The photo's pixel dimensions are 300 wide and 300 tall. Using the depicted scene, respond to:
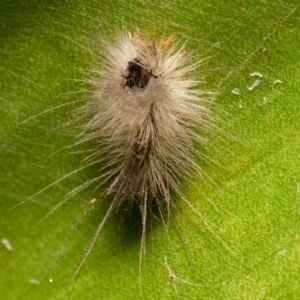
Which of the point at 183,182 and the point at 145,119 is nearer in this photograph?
the point at 145,119

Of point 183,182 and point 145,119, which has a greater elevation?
point 145,119

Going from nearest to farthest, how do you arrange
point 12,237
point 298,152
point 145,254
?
point 298,152
point 145,254
point 12,237

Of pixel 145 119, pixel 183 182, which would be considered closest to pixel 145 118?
pixel 145 119

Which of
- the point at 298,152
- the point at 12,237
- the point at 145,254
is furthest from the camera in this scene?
the point at 12,237

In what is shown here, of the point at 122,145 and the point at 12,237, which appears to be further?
the point at 12,237

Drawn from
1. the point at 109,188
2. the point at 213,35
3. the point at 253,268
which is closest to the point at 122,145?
the point at 109,188

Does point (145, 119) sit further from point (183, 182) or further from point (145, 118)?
point (183, 182)

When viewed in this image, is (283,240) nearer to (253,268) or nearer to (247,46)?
(253,268)

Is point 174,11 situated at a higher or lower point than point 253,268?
higher
